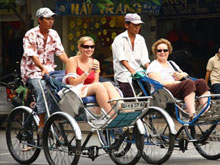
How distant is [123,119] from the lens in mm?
8516

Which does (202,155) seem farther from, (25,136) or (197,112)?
(25,136)

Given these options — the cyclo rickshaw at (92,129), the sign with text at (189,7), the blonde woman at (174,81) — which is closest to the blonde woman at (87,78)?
the cyclo rickshaw at (92,129)

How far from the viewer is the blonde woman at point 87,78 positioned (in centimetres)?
873

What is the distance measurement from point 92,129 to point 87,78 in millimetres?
940

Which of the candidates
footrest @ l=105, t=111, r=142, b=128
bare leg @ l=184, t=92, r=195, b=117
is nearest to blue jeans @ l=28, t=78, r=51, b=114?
footrest @ l=105, t=111, r=142, b=128

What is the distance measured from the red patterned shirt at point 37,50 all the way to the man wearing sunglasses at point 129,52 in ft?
3.56

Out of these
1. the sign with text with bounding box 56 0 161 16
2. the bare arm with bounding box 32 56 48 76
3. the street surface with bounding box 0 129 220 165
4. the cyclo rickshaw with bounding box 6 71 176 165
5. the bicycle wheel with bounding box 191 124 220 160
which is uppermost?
the sign with text with bounding box 56 0 161 16

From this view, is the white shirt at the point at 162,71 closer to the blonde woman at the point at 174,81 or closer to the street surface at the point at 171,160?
the blonde woman at the point at 174,81

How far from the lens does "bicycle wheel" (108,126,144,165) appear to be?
8719 mm

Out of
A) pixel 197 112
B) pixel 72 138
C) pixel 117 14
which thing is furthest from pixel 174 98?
pixel 117 14

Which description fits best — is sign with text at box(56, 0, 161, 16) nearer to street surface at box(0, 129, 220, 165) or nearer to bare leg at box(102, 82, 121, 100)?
street surface at box(0, 129, 220, 165)

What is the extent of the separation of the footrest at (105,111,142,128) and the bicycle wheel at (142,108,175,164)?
73 cm

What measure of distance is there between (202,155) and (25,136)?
7.78ft

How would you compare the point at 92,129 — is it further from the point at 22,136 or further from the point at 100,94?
the point at 22,136
